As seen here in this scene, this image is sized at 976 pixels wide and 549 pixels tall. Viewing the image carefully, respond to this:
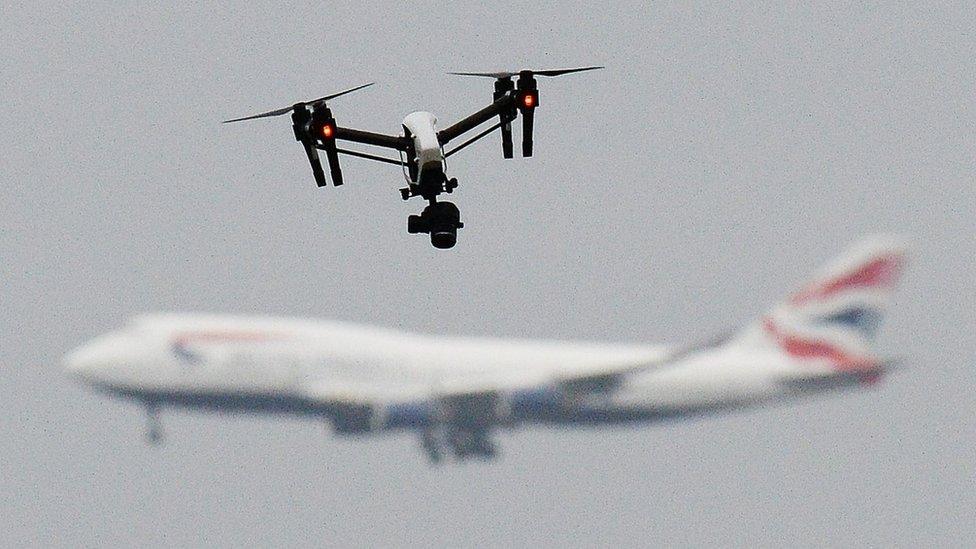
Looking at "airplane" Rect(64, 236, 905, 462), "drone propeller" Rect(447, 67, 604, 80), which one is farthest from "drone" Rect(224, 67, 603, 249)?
"airplane" Rect(64, 236, 905, 462)

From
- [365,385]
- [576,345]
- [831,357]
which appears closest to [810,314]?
[831,357]

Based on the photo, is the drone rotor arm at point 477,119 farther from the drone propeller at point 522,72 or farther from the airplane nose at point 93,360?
the airplane nose at point 93,360

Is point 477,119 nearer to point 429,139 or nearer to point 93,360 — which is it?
point 429,139

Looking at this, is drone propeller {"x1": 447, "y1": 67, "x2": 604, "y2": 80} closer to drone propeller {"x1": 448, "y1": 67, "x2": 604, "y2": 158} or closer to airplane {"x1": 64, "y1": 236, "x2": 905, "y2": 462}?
drone propeller {"x1": 448, "y1": 67, "x2": 604, "y2": 158}

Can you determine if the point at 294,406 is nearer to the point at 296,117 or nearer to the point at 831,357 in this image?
the point at 831,357

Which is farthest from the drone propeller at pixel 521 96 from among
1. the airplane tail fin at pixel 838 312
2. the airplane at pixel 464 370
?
the airplane tail fin at pixel 838 312
